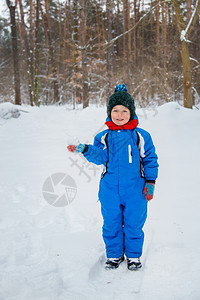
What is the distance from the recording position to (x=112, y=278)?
1.73 meters

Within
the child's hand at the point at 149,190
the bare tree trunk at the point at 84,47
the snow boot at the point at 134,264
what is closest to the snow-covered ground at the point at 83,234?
the snow boot at the point at 134,264

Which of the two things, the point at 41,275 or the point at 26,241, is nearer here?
the point at 41,275

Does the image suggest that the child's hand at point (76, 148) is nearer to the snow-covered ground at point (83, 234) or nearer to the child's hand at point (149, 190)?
the snow-covered ground at point (83, 234)

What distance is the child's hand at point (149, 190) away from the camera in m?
1.76

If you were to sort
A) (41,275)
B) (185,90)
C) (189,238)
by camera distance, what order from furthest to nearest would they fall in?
(185,90) < (189,238) < (41,275)

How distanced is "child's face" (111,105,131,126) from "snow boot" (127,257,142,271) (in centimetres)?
102

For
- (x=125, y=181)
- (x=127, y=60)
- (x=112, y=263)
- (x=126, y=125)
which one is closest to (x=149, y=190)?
(x=125, y=181)

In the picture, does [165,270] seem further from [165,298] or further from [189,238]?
[189,238]

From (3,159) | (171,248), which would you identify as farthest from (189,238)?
(3,159)

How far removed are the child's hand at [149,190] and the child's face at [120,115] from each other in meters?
0.50

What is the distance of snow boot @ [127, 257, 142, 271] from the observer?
1.81 meters

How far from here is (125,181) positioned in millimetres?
1776

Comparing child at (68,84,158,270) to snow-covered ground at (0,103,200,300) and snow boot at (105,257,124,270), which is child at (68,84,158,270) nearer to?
snow boot at (105,257,124,270)

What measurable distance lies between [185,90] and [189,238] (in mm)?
5083
